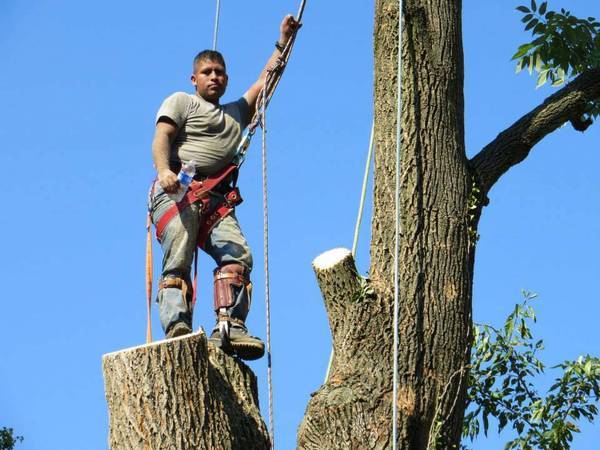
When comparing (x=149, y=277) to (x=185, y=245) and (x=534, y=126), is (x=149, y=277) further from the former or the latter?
(x=534, y=126)

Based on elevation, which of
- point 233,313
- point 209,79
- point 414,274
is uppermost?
point 209,79

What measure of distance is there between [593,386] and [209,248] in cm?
191

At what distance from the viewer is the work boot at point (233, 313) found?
15.9 ft

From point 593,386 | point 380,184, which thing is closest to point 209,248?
point 380,184

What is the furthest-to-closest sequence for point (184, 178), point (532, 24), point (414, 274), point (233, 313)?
point (532, 24) < point (184, 178) < point (233, 313) < point (414, 274)

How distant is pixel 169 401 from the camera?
409 centimetres

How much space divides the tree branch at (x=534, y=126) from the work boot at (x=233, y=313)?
48.8 inches

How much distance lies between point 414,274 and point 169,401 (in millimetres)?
1031

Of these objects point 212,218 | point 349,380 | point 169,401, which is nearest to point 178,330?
point 212,218

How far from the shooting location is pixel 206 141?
543 centimetres

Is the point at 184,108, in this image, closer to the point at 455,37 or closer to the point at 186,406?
the point at 455,37

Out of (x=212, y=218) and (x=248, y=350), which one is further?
(x=212, y=218)

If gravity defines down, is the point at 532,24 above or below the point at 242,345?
above

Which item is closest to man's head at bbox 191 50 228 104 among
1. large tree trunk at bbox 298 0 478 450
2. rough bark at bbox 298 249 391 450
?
large tree trunk at bbox 298 0 478 450
